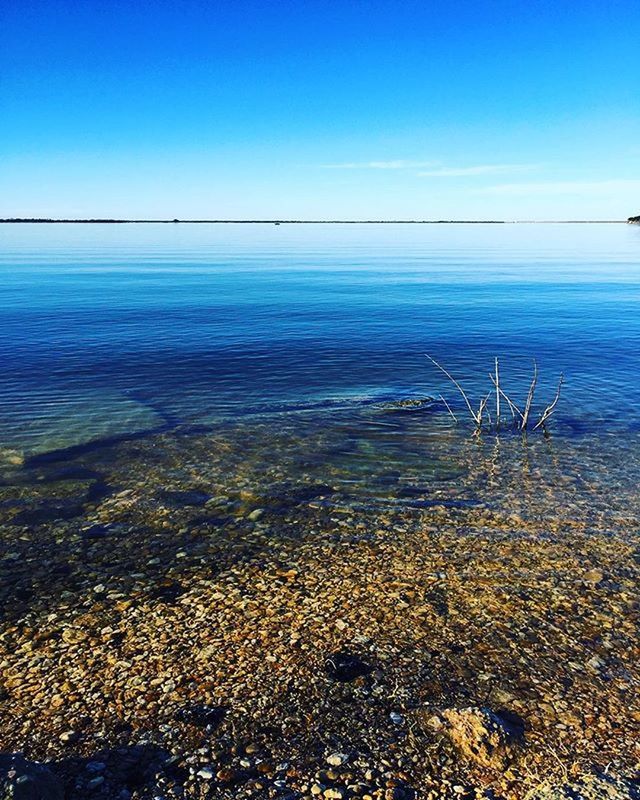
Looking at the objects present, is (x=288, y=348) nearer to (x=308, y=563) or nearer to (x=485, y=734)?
(x=308, y=563)

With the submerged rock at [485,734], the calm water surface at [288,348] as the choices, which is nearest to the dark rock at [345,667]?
the submerged rock at [485,734]

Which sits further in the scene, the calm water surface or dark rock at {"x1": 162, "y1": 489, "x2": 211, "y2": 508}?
the calm water surface

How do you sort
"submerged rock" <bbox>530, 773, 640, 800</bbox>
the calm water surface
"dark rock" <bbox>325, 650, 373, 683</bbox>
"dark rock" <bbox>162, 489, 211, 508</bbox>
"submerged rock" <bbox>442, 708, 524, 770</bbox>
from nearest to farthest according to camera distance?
"submerged rock" <bbox>530, 773, 640, 800</bbox> < "submerged rock" <bbox>442, 708, 524, 770</bbox> < "dark rock" <bbox>325, 650, 373, 683</bbox> < "dark rock" <bbox>162, 489, 211, 508</bbox> < the calm water surface

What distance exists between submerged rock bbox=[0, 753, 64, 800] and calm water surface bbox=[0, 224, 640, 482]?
13.6 m

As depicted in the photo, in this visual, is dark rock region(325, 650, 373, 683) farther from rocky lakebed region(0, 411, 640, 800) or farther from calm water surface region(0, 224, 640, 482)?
calm water surface region(0, 224, 640, 482)

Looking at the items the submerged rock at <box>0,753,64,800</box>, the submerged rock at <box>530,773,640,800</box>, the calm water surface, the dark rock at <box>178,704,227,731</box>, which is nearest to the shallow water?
the dark rock at <box>178,704,227,731</box>

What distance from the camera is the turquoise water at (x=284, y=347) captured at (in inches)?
913

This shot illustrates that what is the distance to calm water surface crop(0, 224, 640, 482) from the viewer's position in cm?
2277

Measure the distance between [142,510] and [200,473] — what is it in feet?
8.41

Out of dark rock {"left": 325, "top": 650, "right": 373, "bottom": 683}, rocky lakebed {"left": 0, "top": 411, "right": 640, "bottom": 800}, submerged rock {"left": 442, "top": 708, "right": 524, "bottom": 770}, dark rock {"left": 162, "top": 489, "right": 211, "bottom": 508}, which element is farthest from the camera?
dark rock {"left": 162, "top": 489, "right": 211, "bottom": 508}

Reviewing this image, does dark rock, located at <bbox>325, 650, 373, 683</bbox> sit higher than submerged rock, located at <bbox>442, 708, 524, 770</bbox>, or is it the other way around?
submerged rock, located at <bbox>442, 708, 524, 770</bbox>

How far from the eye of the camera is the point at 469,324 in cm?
4312

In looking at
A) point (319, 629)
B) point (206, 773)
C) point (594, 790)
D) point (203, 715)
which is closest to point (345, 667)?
point (319, 629)

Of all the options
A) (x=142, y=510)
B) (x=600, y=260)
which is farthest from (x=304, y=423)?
(x=600, y=260)
